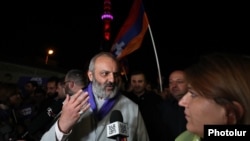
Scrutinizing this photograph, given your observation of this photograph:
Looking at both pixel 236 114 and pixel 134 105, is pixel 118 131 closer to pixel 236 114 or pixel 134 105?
pixel 236 114

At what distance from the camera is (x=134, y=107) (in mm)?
3459

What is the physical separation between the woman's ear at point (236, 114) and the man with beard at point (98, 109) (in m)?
1.40

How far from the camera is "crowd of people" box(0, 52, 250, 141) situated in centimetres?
168

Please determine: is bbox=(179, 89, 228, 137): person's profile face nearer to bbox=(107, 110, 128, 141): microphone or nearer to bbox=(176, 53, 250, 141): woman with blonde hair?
bbox=(176, 53, 250, 141): woman with blonde hair

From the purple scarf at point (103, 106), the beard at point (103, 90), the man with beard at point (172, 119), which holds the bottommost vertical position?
the man with beard at point (172, 119)

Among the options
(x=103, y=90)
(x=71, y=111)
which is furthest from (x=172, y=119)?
(x=71, y=111)

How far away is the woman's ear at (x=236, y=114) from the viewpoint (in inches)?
65.0

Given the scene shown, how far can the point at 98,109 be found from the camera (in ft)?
10.7

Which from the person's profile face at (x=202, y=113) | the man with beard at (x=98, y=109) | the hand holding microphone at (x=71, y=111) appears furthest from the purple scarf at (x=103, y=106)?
the person's profile face at (x=202, y=113)

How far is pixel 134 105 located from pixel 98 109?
41cm

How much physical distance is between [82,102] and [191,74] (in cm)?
121

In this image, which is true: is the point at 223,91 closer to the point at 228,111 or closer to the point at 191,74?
the point at 228,111

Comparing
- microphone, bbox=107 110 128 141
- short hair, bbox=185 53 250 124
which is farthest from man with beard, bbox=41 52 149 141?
short hair, bbox=185 53 250 124

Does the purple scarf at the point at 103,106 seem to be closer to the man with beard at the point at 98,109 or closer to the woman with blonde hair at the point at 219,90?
the man with beard at the point at 98,109
